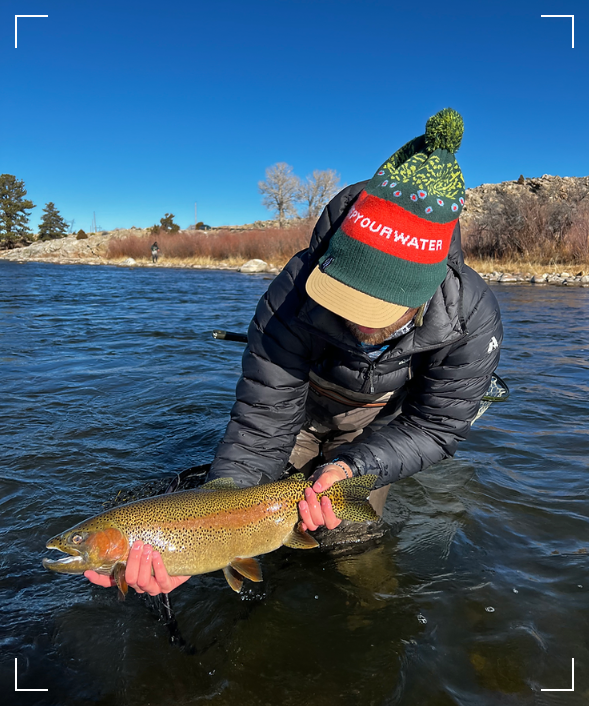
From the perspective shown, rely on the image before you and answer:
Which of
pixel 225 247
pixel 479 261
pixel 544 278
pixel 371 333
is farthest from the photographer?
pixel 225 247

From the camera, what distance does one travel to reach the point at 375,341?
7.86ft

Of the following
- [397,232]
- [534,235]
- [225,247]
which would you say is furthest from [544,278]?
[225,247]

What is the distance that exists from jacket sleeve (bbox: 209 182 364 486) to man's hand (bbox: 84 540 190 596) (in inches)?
22.8

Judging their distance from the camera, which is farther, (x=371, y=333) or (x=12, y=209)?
(x=12, y=209)

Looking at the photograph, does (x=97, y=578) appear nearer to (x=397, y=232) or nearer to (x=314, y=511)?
(x=314, y=511)

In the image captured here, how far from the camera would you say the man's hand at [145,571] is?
84.8 inches

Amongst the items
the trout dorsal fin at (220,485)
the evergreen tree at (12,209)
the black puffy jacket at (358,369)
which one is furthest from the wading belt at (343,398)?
the evergreen tree at (12,209)

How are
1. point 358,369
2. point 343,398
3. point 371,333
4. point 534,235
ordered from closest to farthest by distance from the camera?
point 371,333 < point 358,369 < point 343,398 < point 534,235

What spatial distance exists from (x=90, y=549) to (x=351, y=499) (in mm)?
1159

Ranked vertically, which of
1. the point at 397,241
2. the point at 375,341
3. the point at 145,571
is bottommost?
the point at 145,571

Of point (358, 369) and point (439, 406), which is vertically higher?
point (358, 369)

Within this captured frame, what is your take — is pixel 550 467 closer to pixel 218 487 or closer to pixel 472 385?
pixel 472 385

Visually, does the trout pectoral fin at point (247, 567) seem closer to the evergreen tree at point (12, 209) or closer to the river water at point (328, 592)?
the river water at point (328, 592)

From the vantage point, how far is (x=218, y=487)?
249cm
